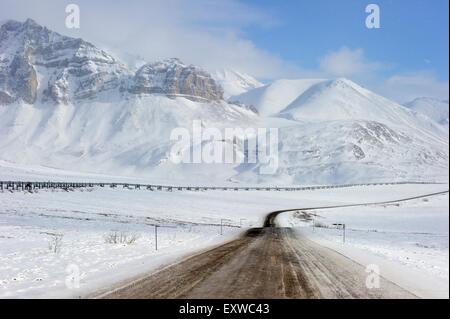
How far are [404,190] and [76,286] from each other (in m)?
146

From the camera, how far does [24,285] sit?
43.0 feet

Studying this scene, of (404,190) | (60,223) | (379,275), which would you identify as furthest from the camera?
(404,190)
